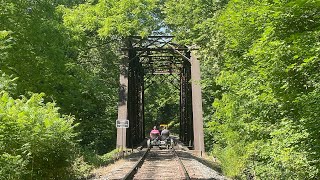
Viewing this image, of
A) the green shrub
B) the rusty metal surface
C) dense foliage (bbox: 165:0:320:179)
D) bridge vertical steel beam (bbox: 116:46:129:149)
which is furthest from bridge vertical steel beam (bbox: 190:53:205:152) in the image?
the green shrub

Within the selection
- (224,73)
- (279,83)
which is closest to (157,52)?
(224,73)

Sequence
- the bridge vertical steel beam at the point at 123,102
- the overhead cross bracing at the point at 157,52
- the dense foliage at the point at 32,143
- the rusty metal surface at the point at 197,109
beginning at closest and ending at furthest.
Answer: the dense foliage at the point at 32,143 < the rusty metal surface at the point at 197,109 < the bridge vertical steel beam at the point at 123,102 < the overhead cross bracing at the point at 157,52

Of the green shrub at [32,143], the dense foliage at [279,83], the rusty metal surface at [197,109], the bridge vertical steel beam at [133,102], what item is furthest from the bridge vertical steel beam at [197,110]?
the green shrub at [32,143]

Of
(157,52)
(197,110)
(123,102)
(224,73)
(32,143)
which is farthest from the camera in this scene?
(157,52)

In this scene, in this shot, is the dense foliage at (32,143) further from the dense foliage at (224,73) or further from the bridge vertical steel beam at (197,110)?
the bridge vertical steel beam at (197,110)

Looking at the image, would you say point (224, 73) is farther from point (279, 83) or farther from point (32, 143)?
point (32, 143)

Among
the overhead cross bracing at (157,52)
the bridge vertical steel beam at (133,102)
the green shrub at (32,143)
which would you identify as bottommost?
the green shrub at (32,143)

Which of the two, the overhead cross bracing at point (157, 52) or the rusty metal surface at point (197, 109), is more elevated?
the overhead cross bracing at point (157, 52)

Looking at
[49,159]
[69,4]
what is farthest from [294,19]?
[69,4]

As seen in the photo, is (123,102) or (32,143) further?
(123,102)

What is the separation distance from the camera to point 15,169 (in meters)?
6.85

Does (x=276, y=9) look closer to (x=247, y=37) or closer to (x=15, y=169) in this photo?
(x=247, y=37)

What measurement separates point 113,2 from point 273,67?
17.8 m

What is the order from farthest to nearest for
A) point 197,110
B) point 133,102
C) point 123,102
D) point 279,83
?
point 133,102
point 123,102
point 197,110
point 279,83
